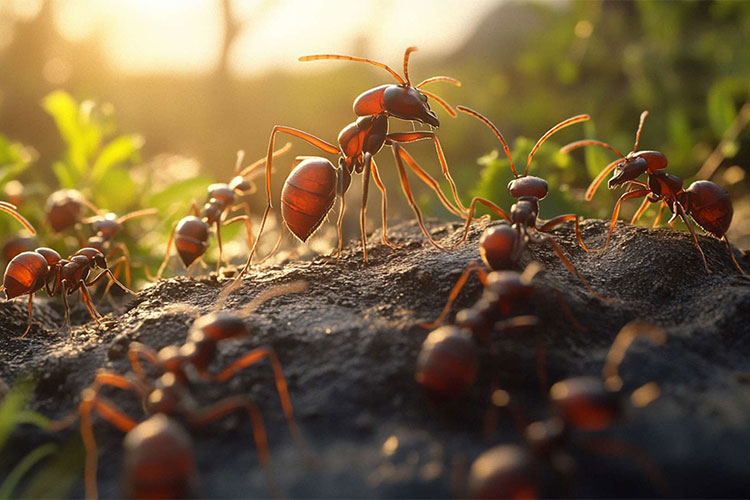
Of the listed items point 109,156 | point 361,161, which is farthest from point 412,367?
point 109,156

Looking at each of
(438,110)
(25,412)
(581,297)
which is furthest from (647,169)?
(438,110)

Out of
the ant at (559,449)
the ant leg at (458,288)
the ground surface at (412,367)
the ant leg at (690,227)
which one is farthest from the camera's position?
the ant leg at (690,227)

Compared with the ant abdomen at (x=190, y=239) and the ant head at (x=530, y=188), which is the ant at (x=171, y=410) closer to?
the ant abdomen at (x=190, y=239)

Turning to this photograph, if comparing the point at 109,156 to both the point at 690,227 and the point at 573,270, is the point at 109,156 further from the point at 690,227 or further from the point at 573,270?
the point at 690,227

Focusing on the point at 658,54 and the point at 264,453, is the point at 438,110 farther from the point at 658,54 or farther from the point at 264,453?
the point at 264,453

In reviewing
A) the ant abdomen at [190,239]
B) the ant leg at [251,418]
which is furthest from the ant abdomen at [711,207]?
the ant abdomen at [190,239]
